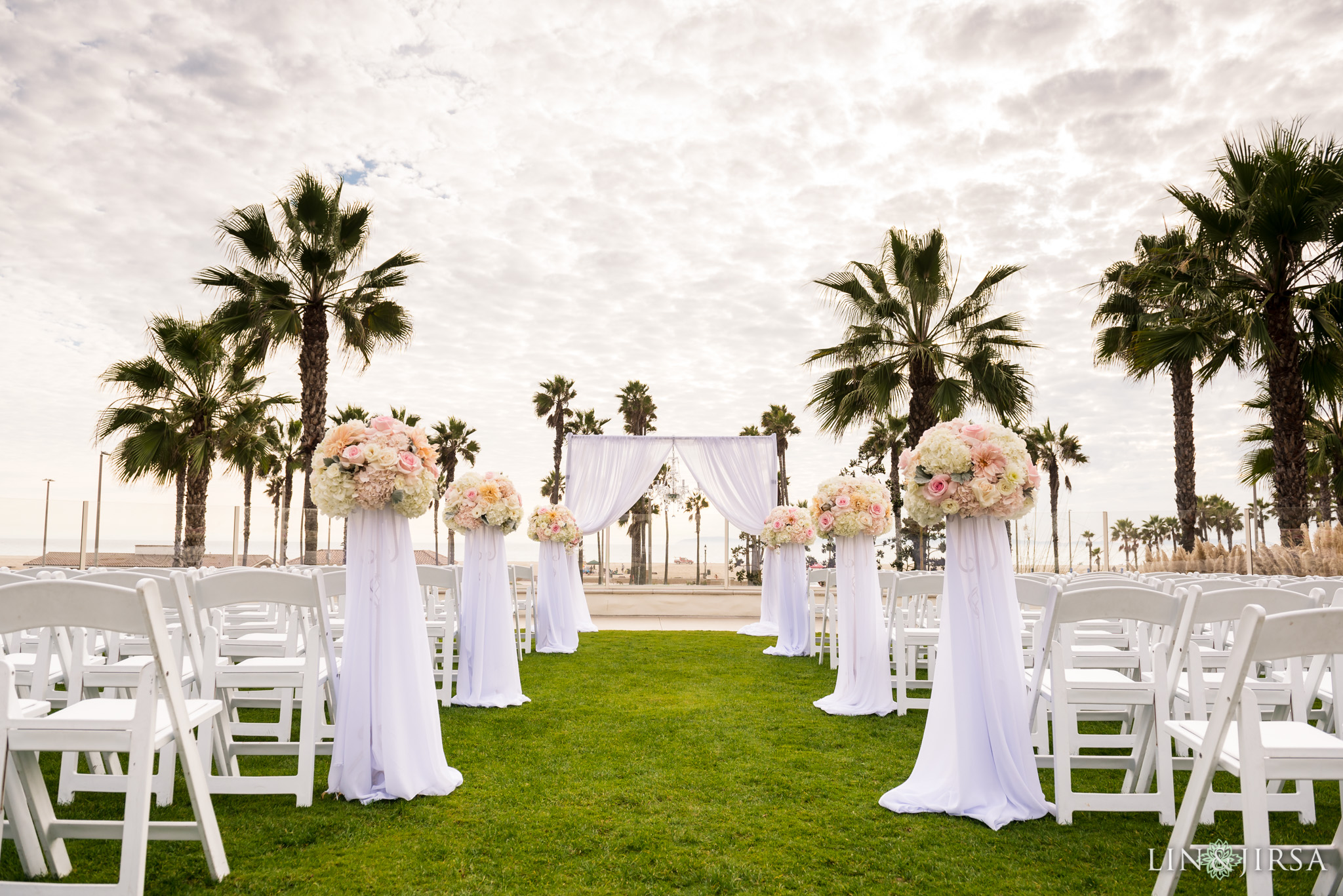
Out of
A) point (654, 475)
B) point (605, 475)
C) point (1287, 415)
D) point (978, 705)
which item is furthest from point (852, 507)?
point (605, 475)

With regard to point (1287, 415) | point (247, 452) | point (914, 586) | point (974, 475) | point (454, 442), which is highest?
point (454, 442)

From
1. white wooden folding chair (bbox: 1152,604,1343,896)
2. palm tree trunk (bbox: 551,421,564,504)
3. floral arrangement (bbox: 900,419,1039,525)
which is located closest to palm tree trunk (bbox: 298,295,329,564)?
floral arrangement (bbox: 900,419,1039,525)

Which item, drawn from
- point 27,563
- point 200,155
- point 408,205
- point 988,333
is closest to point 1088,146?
point 988,333

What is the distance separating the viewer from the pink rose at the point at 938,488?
3490 mm

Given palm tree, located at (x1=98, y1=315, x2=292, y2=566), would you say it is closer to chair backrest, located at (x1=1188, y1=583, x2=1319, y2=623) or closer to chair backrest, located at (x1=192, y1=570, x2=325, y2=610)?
chair backrest, located at (x1=192, y1=570, x2=325, y2=610)

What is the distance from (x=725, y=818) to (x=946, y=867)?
36.2 inches

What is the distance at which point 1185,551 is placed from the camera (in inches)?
495

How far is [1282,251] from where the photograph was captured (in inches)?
369

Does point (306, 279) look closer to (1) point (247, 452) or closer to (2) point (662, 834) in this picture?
(1) point (247, 452)

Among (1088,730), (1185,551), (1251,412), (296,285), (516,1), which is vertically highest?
(516,1)

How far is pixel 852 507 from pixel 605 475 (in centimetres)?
821

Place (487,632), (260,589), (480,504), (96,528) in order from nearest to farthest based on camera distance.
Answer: (260,589), (487,632), (480,504), (96,528)

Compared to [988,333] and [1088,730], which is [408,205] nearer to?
[988,333]

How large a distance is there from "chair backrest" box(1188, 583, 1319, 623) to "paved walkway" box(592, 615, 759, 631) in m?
9.12
